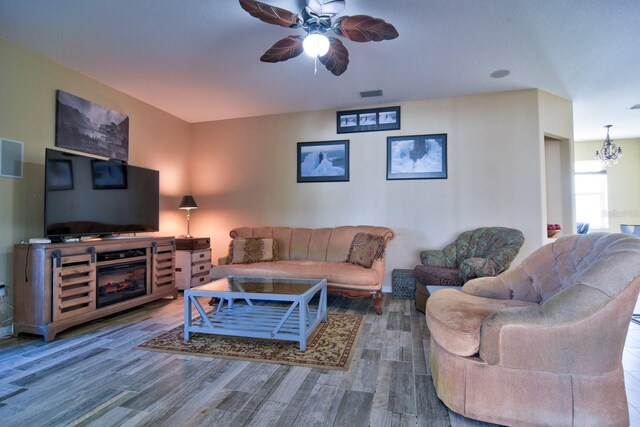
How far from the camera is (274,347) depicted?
2.43 m

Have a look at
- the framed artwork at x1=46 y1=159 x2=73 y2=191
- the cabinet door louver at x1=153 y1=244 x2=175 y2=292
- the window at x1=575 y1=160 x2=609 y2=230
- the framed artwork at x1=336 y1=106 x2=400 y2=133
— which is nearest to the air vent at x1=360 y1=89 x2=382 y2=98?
the framed artwork at x1=336 y1=106 x2=400 y2=133

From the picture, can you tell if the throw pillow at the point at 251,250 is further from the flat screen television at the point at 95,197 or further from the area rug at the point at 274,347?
the area rug at the point at 274,347

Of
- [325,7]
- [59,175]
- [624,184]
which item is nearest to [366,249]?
[325,7]

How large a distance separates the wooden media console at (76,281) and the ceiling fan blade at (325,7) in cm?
279

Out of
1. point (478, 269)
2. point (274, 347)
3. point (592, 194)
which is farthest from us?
point (592, 194)

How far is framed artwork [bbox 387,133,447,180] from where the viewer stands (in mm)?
4188

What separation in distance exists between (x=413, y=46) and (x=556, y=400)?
2819mm

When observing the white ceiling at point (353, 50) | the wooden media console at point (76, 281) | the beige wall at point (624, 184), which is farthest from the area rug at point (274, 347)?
the beige wall at point (624, 184)

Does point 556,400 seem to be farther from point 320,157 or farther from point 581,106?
point 581,106

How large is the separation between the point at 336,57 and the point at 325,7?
41 cm

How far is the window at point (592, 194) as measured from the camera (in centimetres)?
648

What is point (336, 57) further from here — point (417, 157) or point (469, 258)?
point (469, 258)

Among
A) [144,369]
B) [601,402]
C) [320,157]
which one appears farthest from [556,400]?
[320,157]

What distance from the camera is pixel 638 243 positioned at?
4.83 feet
